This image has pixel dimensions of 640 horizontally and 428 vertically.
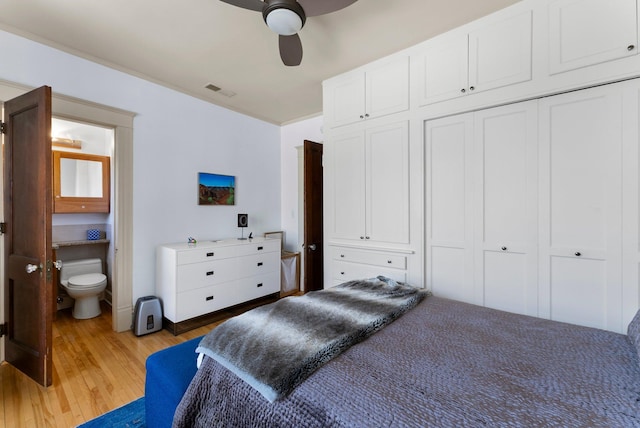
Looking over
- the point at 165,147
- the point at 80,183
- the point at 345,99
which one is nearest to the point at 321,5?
the point at 345,99

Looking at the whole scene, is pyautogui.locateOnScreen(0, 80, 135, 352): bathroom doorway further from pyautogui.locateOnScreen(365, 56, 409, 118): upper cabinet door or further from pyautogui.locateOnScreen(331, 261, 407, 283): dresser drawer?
pyautogui.locateOnScreen(365, 56, 409, 118): upper cabinet door

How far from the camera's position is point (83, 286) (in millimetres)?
3057

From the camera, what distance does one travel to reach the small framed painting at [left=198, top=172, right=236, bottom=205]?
11.3 feet

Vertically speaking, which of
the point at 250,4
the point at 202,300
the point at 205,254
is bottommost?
the point at 202,300

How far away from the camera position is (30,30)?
7.29 ft

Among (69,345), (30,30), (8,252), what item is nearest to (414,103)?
(30,30)

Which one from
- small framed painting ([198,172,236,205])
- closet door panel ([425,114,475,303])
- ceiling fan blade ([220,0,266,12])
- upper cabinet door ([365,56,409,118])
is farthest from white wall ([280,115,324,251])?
ceiling fan blade ([220,0,266,12])

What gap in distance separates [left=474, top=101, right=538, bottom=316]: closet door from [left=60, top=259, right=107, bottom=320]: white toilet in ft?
12.7

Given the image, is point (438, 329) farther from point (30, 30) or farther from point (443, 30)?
point (30, 30)

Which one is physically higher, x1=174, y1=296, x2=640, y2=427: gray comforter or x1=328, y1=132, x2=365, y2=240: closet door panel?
x1=328, y1=132, x2=365, y2=240: closet door panel

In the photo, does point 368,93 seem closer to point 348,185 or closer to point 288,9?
point 348,185

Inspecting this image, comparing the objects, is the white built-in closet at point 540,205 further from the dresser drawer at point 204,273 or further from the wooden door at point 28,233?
the wooden door at point 28,233

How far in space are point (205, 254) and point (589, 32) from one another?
3.49 m

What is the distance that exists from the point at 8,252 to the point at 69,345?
0.98 metres
